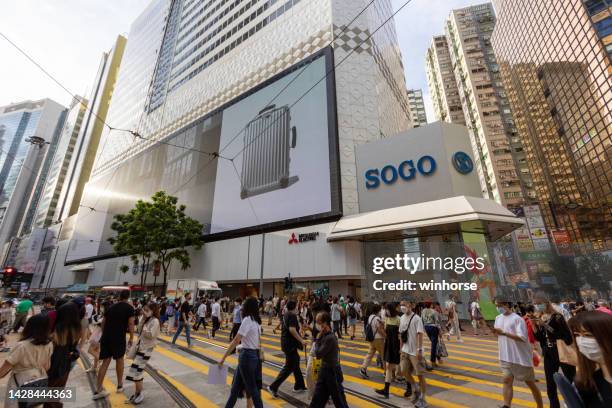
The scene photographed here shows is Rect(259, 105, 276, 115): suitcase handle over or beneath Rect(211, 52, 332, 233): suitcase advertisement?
over

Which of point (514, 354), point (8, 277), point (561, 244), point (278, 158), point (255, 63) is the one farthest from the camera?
point (255, 63)

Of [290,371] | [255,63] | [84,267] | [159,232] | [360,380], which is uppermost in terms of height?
[255,63]

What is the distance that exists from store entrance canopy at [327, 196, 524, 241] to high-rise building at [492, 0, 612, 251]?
21384 millimetres

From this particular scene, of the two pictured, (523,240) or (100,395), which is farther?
(523,240)

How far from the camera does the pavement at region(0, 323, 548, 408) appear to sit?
205 inches

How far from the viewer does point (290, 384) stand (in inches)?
251

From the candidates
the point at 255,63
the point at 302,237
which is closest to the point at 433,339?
the point at 302,237

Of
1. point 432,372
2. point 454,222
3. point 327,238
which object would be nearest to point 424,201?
point 454,222

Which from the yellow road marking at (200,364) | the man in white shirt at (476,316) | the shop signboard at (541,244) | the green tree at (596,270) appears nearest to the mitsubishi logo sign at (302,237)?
the man in white shirt at (476,316)

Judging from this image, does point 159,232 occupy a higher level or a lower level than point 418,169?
lower

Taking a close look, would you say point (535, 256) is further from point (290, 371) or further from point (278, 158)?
point (290, 371)

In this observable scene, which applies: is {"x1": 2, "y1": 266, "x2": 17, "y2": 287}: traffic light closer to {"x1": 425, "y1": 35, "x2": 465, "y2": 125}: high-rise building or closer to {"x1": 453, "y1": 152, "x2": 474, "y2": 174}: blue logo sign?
{"x1": 453, "y1": 152, "x2": 474, "y2": 174}: blue logo sign

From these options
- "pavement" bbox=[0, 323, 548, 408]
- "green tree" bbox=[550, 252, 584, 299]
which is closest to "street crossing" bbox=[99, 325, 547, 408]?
"pavement" bbox=[0, 323, 548, 408]

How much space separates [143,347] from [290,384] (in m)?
3.15
